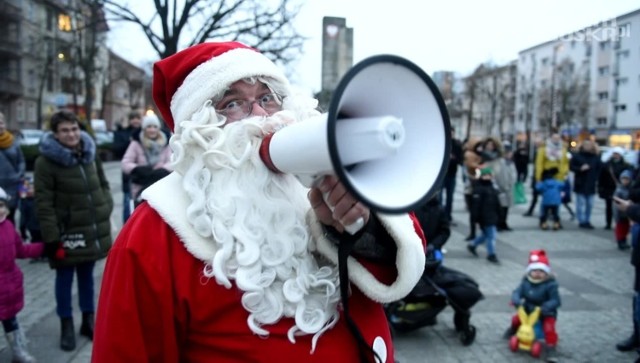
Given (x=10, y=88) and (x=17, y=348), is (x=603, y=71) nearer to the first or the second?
(x=10, y=88)

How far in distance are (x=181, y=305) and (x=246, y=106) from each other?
1.99 feet

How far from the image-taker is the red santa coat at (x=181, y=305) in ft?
4.42

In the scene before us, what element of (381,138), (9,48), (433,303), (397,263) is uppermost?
(9,48)

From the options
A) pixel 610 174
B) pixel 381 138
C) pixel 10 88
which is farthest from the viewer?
pixel 10 88

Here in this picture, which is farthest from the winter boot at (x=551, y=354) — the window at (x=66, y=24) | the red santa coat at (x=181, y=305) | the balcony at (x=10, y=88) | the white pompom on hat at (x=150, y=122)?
the balcony at (x=10, y=88)

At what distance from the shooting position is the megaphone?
97 centimetres

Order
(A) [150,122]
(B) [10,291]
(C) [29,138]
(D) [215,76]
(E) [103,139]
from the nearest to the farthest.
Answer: (D) [215,76] < (B) [10,291] < (A) [150,122] < (C) [29,138] < (E) [103,139]

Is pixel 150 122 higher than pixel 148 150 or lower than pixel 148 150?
higher

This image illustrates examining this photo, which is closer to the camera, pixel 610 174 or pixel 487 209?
pixel 487 209

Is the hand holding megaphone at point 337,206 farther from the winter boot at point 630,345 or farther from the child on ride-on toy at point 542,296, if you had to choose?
the winter boot at point 630,345

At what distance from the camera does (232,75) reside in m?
1.54

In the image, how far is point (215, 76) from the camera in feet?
5.07

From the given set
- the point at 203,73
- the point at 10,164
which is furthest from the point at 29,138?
the point at 203,73

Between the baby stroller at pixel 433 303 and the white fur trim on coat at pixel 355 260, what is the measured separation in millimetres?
2985
